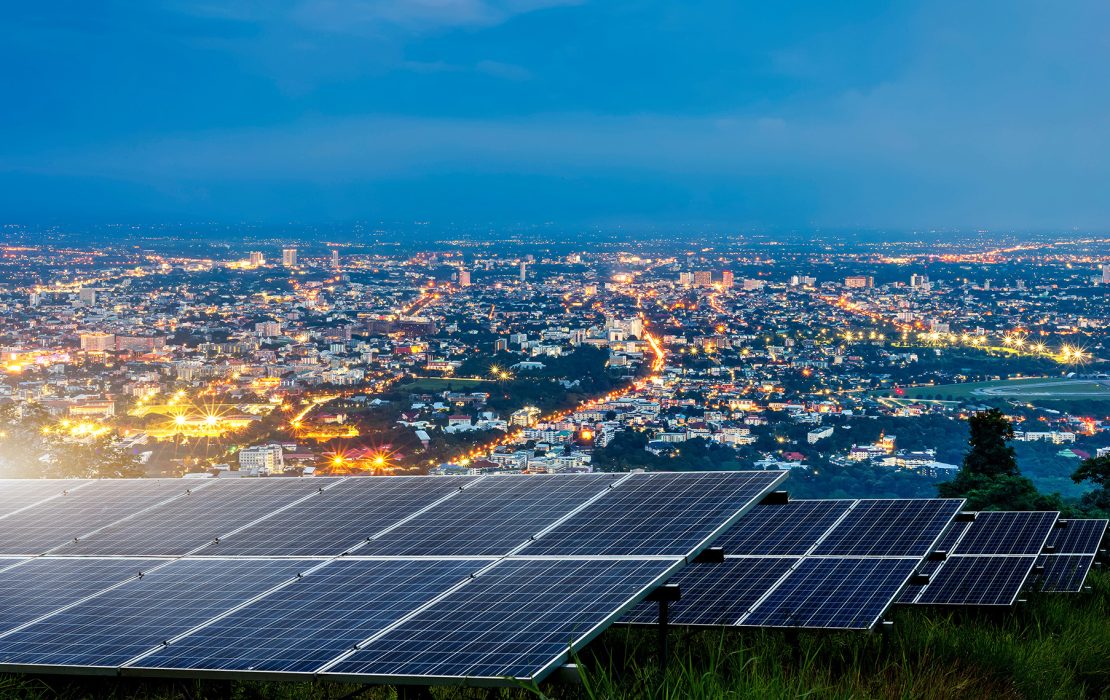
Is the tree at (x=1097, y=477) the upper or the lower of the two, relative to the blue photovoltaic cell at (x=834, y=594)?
lower

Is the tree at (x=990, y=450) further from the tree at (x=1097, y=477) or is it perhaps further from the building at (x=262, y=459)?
the building at (x=262, y=459)

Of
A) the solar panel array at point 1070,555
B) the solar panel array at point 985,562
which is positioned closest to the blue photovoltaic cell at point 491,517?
the solar panel array at point 985,562

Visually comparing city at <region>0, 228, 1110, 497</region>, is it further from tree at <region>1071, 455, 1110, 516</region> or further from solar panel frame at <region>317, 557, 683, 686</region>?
solar panel frame at <region>317, 557, 683, 686</region>

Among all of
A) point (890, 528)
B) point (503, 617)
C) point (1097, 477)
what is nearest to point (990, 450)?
point (1097, 477)

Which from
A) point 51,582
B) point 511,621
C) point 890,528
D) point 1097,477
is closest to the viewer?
point 511,621

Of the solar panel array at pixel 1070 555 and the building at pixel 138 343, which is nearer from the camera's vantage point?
A: the solar panel array at pixel 1070 555

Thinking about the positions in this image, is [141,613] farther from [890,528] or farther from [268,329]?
[268,329]

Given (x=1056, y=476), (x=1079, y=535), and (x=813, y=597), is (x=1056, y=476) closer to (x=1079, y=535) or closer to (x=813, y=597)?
(x=1079, y=535)
